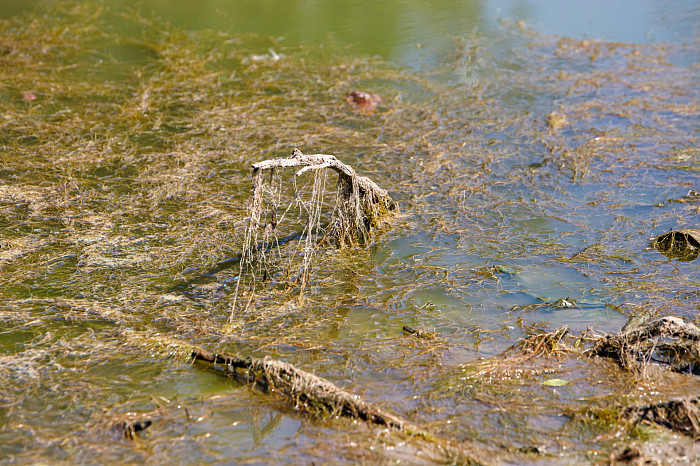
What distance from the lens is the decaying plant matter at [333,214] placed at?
4.42m

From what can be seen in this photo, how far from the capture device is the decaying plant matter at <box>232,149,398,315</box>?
4418mm

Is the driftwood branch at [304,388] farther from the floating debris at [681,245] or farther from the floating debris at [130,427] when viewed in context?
the floating debris at [681,245]

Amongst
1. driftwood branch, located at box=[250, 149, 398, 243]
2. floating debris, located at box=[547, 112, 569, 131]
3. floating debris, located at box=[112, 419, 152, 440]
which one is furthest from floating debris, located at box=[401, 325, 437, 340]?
floating debris, located at box=[547, 112, 569, 131]

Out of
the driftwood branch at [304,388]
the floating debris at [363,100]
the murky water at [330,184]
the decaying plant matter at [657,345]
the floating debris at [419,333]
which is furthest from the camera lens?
the floating debris at [363,100]

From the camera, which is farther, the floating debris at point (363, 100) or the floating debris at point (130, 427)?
the floating debris at point (363, 100)

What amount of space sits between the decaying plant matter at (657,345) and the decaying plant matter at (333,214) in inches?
78.2

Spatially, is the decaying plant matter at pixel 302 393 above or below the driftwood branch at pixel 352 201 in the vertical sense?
below

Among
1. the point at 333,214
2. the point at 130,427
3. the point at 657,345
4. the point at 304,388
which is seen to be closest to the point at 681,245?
the point at 657,345

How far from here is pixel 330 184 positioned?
20.2ft

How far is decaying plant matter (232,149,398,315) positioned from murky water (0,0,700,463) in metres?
0.15

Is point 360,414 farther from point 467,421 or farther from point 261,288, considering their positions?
point 261,288

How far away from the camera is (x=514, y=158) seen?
20.9 ft

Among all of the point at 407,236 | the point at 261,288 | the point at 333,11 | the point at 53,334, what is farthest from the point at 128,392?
the point at 333,11

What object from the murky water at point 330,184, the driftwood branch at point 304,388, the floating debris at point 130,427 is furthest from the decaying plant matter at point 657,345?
the floating debris at point 130,427
